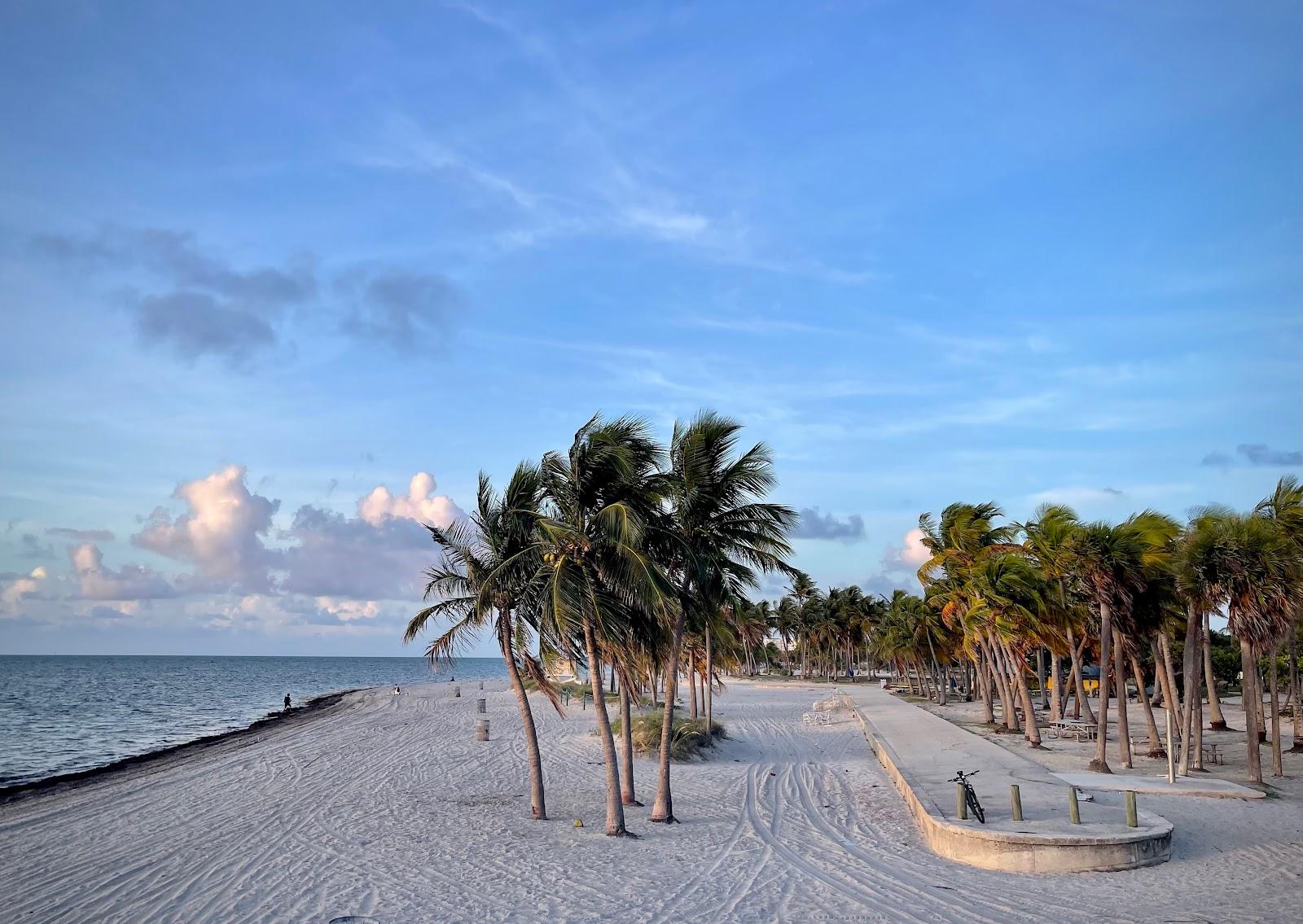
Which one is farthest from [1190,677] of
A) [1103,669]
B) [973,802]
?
[973,802]

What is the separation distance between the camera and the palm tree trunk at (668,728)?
50.2 ft

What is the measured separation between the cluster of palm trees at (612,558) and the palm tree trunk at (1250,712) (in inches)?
411

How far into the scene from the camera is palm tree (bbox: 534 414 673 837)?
13.7m

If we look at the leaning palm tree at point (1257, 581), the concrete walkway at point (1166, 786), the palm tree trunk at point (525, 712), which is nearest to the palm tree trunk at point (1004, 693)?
the concrete walkway at point (1166, 786)

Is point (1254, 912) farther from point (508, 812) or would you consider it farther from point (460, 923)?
point (508, 812)

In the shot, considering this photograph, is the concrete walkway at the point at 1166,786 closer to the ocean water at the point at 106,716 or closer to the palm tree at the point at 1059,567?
the palm tree at the point at 1059,567

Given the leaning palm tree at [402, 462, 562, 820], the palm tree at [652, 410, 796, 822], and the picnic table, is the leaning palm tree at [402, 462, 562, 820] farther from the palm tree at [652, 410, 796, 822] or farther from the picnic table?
the picnic table

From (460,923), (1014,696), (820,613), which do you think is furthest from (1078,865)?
(820,613)

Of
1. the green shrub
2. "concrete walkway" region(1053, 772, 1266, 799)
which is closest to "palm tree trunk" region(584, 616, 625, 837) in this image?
"concrete walkway" region(1053, 772, 1266, 799)

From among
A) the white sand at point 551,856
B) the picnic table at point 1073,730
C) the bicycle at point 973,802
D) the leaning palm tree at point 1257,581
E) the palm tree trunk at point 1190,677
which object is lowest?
the white sand at point 551,856

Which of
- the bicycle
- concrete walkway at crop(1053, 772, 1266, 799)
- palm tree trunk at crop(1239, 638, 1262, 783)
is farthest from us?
palm tree trunk at crop(1239, 638, 1262, 783)

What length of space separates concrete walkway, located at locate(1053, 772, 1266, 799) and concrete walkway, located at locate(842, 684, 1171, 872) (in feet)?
1.70

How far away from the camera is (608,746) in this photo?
14.4 m

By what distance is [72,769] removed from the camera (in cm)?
2816
